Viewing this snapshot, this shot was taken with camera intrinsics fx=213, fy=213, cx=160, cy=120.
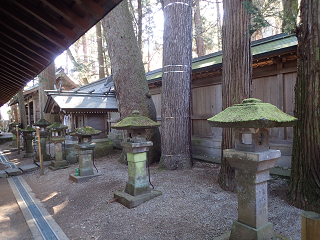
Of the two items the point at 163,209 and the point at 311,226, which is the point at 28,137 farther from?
the point at 311,226

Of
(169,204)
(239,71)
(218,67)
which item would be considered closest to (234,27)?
(239,71)

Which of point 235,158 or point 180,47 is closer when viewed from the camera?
point 235,158

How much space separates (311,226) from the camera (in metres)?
1.43

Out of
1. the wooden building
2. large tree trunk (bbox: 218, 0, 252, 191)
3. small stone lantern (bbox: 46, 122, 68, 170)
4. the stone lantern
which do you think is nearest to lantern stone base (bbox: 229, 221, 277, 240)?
the stone lantern

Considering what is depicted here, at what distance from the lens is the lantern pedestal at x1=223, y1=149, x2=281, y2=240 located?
9.23 feet

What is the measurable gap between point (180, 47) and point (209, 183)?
4.36 metres

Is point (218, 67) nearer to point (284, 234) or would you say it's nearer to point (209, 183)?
point (209, 183)

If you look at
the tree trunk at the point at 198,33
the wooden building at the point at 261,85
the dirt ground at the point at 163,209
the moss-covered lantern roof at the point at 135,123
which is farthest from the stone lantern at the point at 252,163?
the tree trunk at the point at 198,33

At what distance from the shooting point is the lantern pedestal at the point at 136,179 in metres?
4.74

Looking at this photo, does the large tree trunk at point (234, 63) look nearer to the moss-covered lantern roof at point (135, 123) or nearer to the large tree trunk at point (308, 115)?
the large tree trunk at point (308, 115)

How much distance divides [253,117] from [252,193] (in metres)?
1.07

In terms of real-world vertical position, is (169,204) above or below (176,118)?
below

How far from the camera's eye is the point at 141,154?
492cm

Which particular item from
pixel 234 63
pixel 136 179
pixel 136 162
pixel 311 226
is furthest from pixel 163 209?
pixel 234 63
